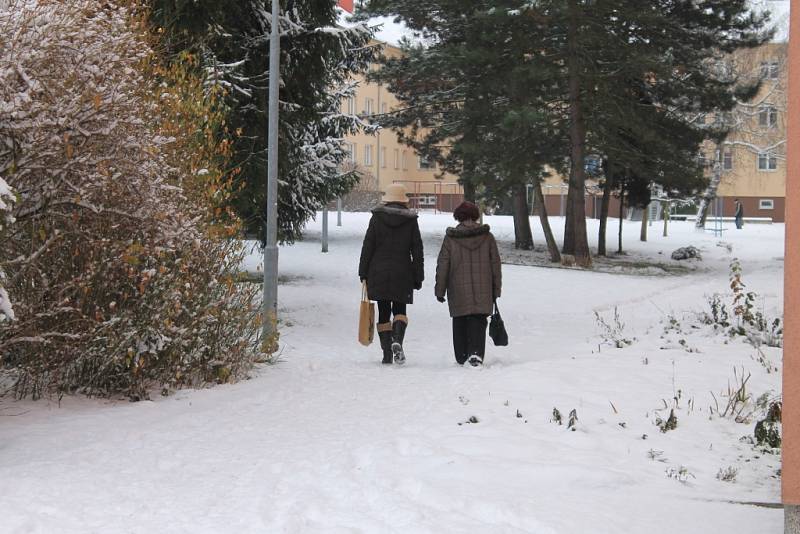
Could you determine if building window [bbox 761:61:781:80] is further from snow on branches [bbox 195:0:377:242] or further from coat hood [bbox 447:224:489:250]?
coat hood [bbox 447:224:489:250]

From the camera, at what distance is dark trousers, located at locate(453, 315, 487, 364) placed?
32.3 ft

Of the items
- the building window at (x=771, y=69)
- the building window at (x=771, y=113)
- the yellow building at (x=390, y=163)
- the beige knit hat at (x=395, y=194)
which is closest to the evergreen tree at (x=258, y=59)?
the beige knit hat at (x=395, y=194)

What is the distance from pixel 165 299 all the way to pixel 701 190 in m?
22.3

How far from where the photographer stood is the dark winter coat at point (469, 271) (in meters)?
9.77

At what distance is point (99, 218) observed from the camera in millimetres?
6984

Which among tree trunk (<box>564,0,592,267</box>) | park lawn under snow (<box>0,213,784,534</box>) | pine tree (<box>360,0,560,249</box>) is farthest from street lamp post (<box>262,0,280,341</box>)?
tree trunk (<box>564,0,592,267</box>)

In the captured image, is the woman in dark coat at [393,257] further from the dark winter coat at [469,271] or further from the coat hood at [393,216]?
the dark winter coat at [469,271]

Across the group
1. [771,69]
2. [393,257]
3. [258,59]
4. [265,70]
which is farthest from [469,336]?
[771,69]

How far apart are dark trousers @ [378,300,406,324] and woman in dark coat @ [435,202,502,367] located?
1.47 feet

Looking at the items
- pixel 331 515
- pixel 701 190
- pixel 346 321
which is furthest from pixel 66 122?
pixel 701 190

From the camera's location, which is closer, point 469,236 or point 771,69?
point 469,236

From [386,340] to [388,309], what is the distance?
333 millimetres

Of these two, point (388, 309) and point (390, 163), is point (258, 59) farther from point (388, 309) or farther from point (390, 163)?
point (390, 163)

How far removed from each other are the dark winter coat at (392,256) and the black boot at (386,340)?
0.37 m
